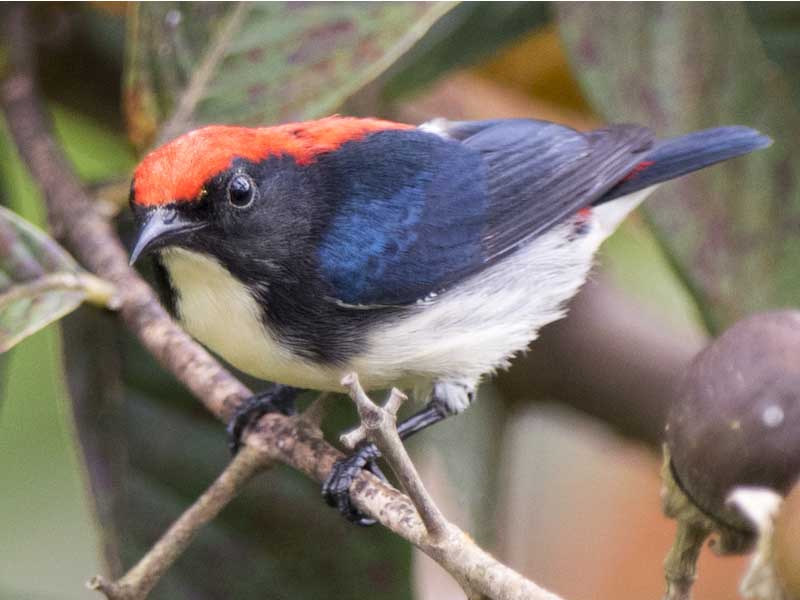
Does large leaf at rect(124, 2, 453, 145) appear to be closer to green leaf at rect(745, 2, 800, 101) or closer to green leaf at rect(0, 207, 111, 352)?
green leaf at rect(0, 207, 111, 352)

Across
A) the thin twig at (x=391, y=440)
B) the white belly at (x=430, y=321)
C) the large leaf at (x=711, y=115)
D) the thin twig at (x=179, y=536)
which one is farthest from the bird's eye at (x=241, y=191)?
the thin twig at (x=391, y=440)

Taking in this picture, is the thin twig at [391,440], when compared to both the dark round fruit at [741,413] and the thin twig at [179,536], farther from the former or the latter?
the thin twig at [179,536]

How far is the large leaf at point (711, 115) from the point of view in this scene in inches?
82.0

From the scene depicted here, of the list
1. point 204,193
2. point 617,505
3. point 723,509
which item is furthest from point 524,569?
point 723,509

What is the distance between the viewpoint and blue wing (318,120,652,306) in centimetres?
204

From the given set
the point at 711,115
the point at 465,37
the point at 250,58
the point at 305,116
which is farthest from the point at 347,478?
the point at 465,37

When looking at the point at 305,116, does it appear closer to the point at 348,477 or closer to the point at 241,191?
the point at 241,191

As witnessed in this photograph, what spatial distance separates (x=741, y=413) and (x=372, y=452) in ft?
2.56

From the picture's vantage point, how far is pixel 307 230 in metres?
2.02

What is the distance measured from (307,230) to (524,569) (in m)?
1.62

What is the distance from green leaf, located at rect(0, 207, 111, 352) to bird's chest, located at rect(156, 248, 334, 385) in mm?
160

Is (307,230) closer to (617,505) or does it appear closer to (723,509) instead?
(723,509)

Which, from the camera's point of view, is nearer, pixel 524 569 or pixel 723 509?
pixel 723 509

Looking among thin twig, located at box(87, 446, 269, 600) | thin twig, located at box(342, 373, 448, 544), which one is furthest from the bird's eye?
thin twig, located at box(342, 373, 448, 544)
